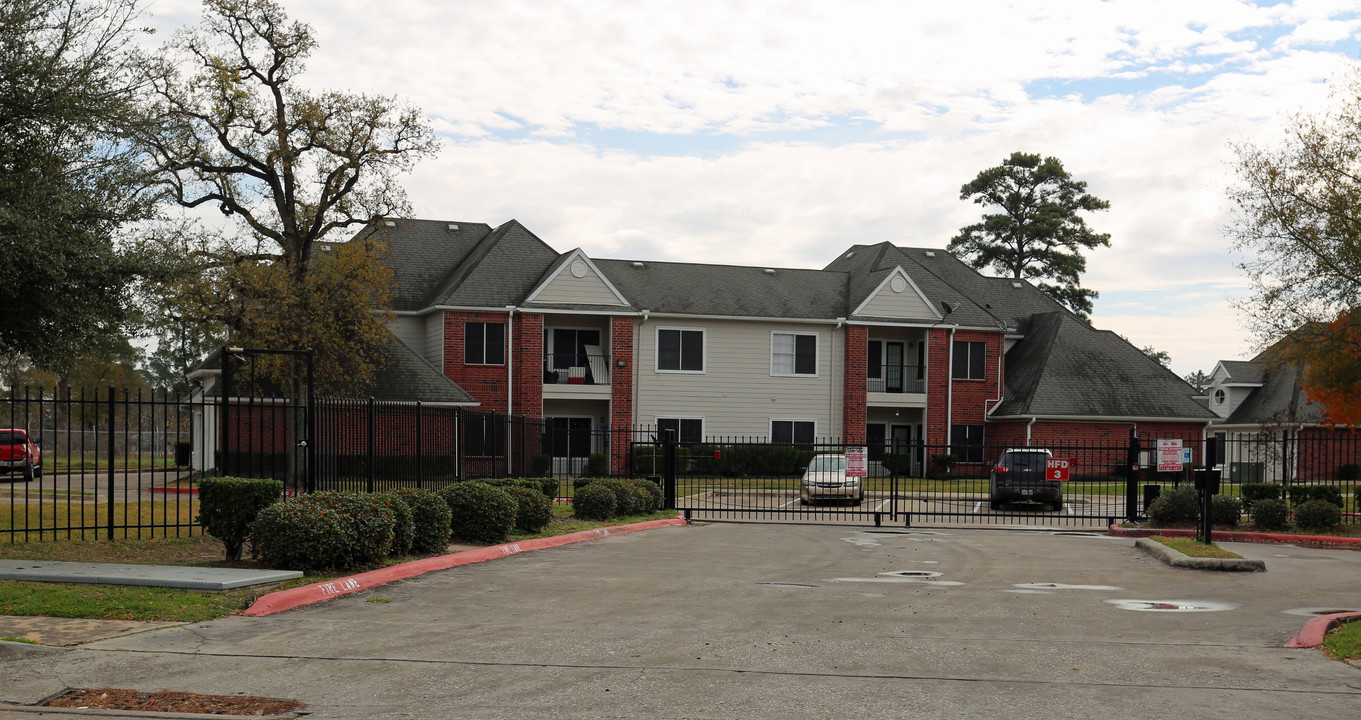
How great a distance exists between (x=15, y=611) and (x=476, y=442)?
26763 mm

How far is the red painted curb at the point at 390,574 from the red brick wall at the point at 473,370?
2016cm

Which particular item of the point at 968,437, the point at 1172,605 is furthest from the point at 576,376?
the point at 1172,605

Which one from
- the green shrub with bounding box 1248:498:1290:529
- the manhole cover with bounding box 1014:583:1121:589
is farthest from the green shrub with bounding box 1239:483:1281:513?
the manhole cover with bounding box 1014:583:1121:589

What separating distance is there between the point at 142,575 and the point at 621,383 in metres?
29.3

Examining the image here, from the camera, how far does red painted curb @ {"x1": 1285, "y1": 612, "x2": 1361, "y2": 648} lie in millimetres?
9797

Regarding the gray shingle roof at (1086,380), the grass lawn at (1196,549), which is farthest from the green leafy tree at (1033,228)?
the grass lawn at (1196,549)

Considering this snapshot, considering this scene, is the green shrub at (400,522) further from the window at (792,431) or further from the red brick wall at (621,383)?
the window at (792,431)

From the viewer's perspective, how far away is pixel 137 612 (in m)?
10.2

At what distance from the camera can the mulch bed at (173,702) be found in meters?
7.18

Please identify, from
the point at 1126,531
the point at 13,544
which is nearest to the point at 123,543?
the point at 13,544

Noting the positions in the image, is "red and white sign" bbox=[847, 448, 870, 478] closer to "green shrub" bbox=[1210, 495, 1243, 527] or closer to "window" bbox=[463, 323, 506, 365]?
"green shrub" bbox=[1210, 495, 1243, 527]

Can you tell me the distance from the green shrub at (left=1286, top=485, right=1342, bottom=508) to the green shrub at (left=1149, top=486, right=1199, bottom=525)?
189 cm

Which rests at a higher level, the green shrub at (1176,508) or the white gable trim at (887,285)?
the white gable trim at (887,285)

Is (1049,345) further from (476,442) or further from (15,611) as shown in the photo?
(15,611)
